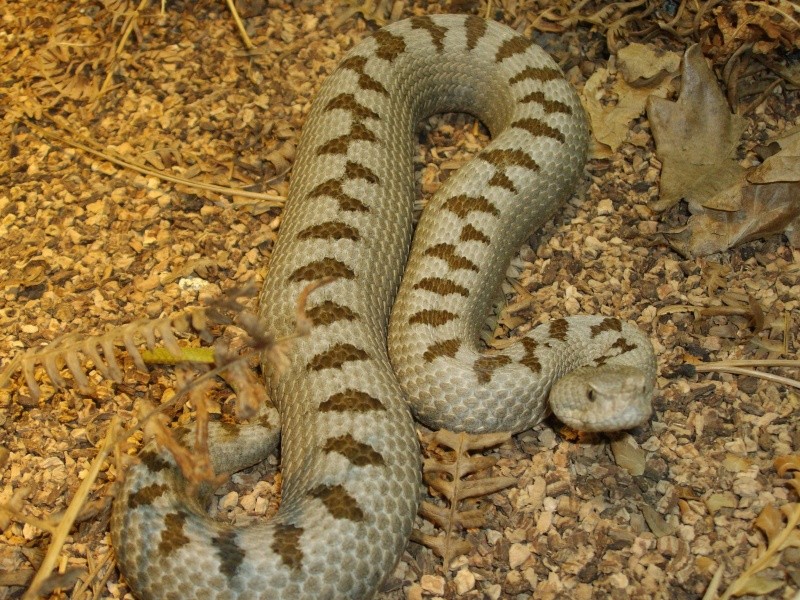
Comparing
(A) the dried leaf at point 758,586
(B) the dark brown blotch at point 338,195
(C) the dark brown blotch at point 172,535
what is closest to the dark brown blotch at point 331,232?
(B) the dark brown blotch at point 338,195

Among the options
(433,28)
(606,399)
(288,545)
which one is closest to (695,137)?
(433,28)

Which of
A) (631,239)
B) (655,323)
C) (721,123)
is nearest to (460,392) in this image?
(655,323)

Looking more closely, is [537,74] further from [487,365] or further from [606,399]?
[606,399]

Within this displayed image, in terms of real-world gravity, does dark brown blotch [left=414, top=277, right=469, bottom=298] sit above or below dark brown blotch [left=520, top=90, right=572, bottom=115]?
below

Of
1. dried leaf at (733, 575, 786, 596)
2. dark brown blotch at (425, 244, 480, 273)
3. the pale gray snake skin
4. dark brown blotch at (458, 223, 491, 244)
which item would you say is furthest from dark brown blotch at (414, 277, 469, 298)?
dried leaf at (733, 575, 786, 596)

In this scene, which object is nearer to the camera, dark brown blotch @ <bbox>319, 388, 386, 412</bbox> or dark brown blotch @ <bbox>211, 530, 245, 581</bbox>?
dark brown blotch @ <bbox>211, 530, 245, 581</bbox>

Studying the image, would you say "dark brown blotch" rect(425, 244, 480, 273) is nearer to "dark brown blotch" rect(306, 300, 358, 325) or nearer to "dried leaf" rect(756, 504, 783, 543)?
"dark brown blotch" rect(306, 300, 358, 325)
